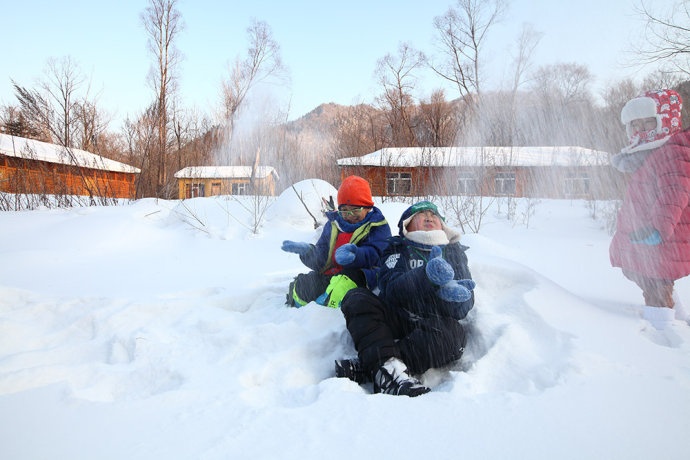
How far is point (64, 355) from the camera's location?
1.92 m

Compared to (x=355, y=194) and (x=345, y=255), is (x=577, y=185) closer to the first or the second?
(x=355, y=194)

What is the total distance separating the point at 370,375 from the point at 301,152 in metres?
10.5

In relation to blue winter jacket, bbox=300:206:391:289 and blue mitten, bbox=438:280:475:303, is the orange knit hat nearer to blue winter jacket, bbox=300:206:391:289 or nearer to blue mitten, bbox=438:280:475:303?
blue winter jacket, bbox=300:206:391:289

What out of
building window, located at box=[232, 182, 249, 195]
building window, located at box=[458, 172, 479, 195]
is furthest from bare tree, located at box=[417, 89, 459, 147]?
building window, located at box=[458, 172, 479, 195]

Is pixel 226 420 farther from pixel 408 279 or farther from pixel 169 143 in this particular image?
pixel 169 143

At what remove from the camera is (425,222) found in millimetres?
2215

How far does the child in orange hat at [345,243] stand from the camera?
2.64 meters

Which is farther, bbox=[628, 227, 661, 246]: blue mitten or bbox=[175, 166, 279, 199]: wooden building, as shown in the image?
bbox=[175, 166, 279, 199]: wooden building

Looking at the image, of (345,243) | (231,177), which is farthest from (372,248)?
(231,177)

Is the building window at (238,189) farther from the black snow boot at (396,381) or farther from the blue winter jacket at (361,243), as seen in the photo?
the black snow boot at (396,381)

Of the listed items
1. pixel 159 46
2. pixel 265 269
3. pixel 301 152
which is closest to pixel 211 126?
pixel 301 152

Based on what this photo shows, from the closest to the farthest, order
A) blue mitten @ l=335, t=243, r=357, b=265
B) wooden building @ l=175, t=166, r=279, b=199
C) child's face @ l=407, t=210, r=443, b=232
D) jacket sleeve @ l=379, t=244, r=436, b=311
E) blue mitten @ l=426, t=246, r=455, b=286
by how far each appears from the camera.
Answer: blue mitten @ l=426, t=246, r=455, b=286 → jacket sleeve @ l=379, t=244, r=436, b=311 → child's face @ l=407, t=210, r=443, b=232 → blue mitten @ l=335, t=243, r=357, b=265 → wooden building @ l=175, t=166, r=279, b=199

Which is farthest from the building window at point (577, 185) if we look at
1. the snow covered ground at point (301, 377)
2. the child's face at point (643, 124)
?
the child's face at point (643, 124)

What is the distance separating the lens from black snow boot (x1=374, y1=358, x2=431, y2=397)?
1540 millimetres
